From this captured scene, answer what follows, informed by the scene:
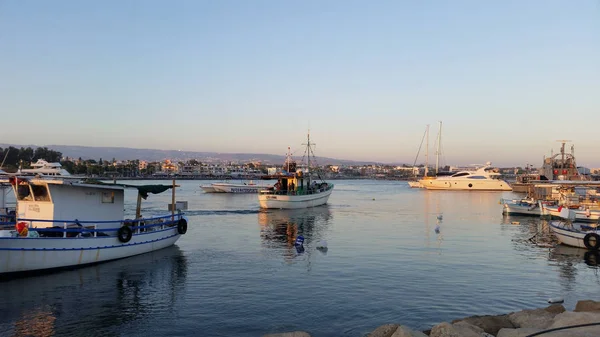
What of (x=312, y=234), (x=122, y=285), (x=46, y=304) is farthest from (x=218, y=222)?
(x=46, y=304)

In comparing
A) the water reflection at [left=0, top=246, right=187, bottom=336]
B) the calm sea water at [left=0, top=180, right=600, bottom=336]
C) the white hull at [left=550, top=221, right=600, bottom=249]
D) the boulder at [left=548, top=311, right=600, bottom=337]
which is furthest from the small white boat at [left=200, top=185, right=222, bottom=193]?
the boulder at [left=548, top=311, right=600, bottom=337]

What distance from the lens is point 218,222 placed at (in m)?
44.8

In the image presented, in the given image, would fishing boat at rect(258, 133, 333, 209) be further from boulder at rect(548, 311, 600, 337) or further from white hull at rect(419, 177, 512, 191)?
white hull at rect(419, 177, 512, 191)

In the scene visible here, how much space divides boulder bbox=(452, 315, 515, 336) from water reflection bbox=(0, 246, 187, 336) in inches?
376

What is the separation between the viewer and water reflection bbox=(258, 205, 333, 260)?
102ft

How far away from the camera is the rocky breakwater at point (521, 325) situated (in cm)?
1106

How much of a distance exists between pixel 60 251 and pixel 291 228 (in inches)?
854

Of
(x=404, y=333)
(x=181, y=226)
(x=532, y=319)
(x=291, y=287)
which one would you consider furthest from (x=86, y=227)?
(x=532, y=319)

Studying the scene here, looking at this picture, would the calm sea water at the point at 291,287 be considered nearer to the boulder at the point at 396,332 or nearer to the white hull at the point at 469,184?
the boulder at the point at 396,332

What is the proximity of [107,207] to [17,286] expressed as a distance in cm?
681

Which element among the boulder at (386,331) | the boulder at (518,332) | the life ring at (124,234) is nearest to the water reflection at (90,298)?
the life ring at (124,234)

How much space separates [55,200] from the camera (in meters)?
22.9

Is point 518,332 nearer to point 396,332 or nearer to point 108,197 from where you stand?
point 396,332

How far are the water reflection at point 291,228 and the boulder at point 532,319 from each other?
14385mm
